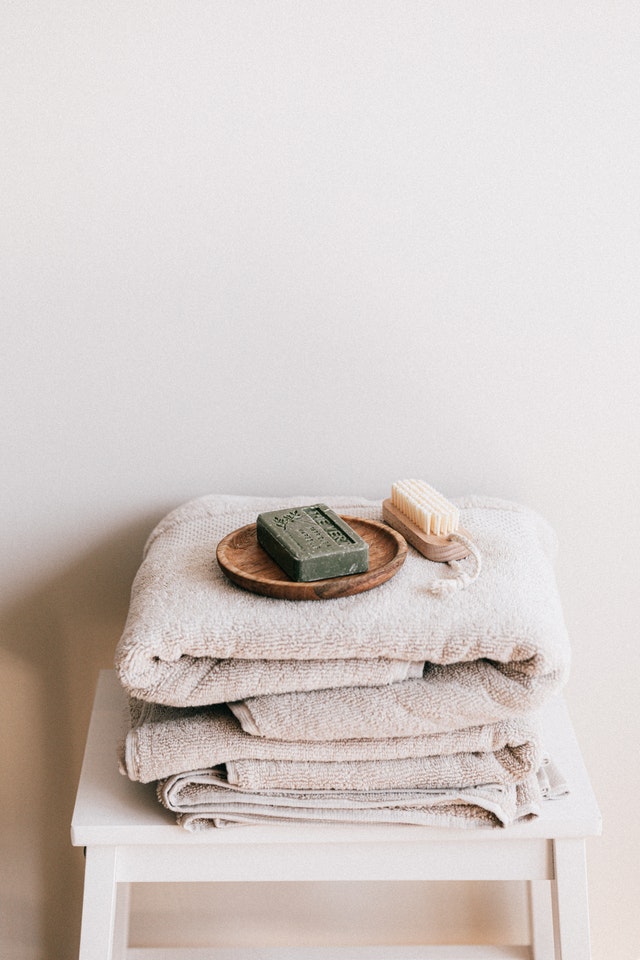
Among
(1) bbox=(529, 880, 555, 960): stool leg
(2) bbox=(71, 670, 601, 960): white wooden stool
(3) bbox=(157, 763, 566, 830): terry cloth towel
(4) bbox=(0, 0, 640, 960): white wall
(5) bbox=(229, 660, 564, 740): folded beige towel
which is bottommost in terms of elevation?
(1) bbox=(529, 880, 555, 960): stool leg

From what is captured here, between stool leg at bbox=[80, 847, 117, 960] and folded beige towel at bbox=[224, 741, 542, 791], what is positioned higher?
folded beige towel at bbox=[224, 741, 542, 791]

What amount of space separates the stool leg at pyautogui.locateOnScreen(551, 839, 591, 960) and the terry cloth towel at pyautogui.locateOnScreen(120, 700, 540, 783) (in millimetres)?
100

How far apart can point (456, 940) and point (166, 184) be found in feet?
3.05

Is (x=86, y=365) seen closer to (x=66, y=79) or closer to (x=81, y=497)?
(x=81, y=497)

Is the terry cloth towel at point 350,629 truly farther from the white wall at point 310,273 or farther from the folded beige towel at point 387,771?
the white wall at point 310,273

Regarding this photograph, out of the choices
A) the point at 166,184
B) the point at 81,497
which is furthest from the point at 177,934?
the point at 166,184

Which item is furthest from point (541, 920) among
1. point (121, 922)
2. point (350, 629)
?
point (350, 629)

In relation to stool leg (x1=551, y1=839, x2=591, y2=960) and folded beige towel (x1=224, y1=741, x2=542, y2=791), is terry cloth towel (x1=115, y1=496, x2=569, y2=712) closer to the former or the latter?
folded beige towel (x1=224, y1=741, x2=542, y2=791)

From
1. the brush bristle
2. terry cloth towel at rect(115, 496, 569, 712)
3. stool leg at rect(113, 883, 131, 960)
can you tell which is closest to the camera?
terry cloth towel at rect(115, 496, 569, 712)

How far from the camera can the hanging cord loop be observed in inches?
28.9

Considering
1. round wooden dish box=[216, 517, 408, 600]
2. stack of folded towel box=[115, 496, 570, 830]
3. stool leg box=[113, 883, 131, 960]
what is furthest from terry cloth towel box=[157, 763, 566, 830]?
stool leg box=[113, 883, 131, 960]

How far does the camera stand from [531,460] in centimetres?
96

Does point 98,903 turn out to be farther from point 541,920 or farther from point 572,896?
point 541,920

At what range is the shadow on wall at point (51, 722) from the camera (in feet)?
3.31
